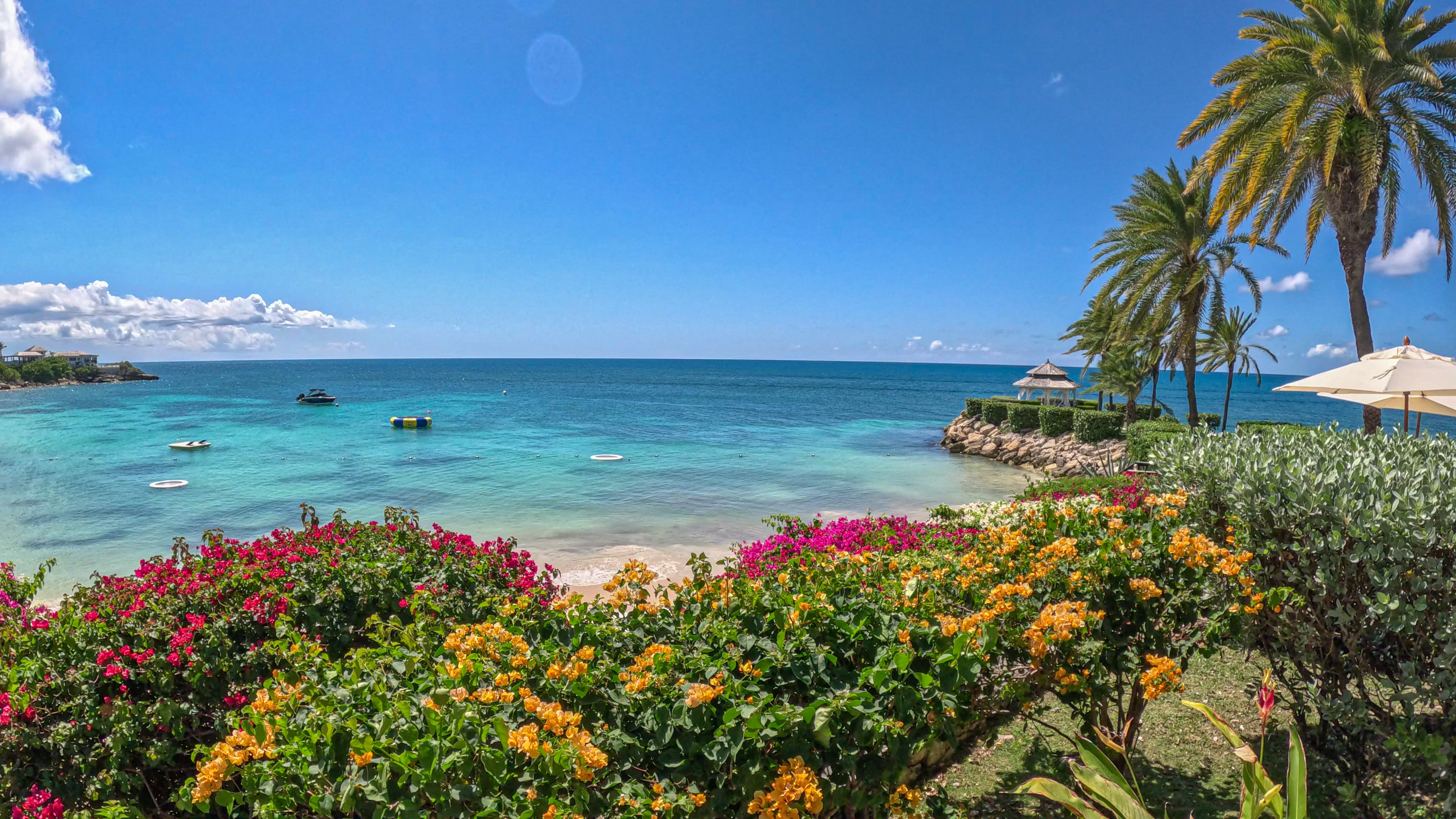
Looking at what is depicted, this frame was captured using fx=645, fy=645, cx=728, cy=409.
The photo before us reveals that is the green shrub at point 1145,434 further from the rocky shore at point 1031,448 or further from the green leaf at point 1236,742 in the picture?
the green leaf at point 1236,742

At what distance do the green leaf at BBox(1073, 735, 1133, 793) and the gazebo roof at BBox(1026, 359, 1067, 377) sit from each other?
36842 mm

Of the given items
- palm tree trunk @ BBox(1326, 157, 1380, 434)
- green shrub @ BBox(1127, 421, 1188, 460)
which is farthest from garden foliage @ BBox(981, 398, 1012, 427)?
palm tree trunk @ BBox(1326, 157, 1380, 434)

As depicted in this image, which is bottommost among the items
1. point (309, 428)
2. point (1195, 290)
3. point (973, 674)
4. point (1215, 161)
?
point (309, 428)

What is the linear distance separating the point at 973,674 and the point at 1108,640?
125cm

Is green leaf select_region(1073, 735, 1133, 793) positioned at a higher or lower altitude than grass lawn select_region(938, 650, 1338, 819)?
higher

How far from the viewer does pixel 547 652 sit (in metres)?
2.83

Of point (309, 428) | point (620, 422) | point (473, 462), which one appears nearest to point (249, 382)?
point (309, 428)

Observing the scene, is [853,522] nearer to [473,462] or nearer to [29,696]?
[29,696]

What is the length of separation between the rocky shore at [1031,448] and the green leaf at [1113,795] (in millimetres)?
22993

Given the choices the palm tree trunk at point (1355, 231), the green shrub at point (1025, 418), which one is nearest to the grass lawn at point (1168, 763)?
the palm tree trunk at point (1355, 231)

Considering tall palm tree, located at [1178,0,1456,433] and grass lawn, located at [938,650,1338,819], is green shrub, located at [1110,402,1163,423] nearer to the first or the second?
tall palm tree, located at [1178,0,1456,433]

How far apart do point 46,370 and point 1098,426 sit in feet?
488

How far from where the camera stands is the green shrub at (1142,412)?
28.5 m

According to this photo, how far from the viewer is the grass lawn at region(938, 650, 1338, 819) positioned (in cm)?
423
